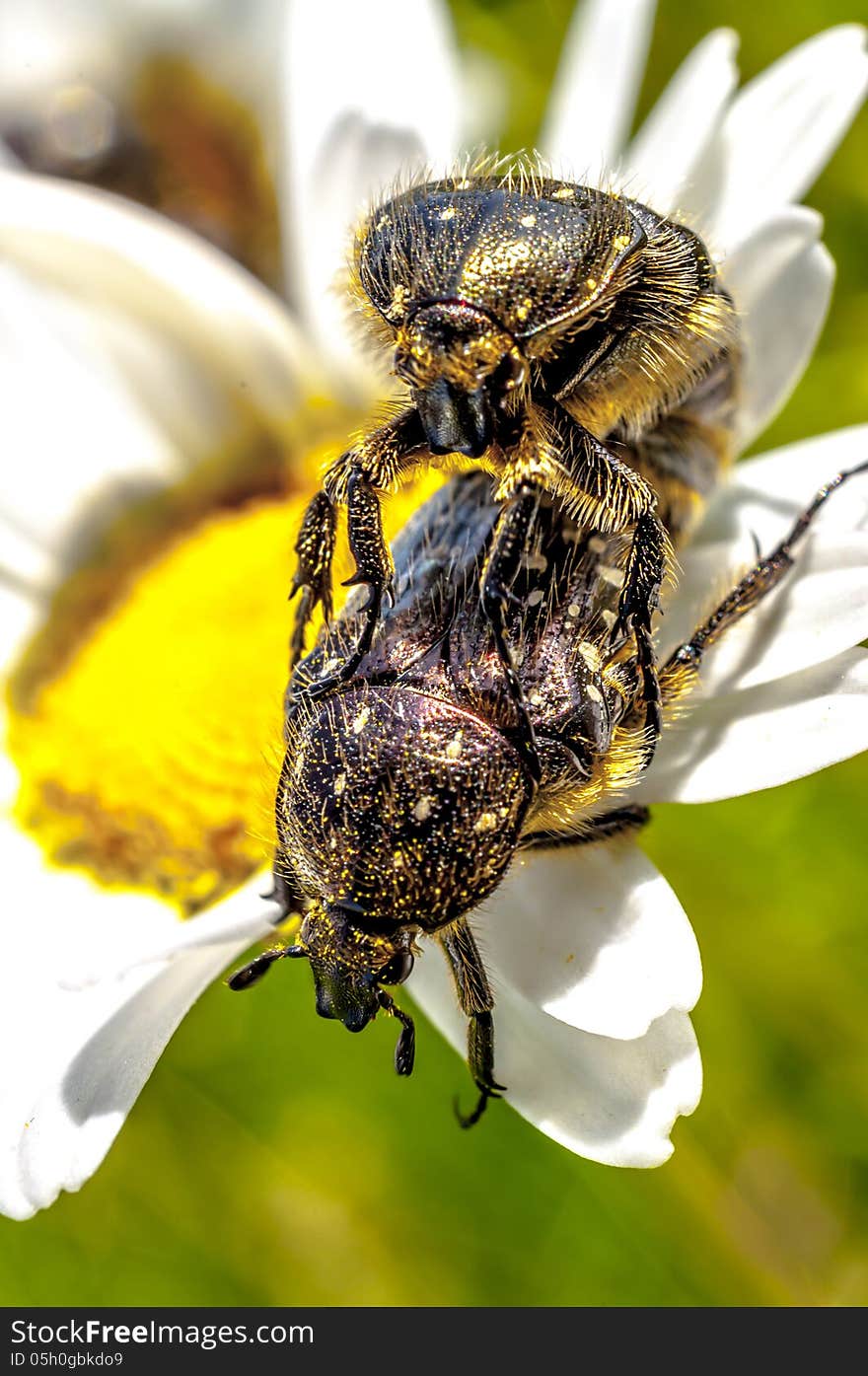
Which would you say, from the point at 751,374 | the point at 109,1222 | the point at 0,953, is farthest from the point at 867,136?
the point at 109,1222

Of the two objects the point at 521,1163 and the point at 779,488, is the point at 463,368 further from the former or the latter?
the point at 521,1163

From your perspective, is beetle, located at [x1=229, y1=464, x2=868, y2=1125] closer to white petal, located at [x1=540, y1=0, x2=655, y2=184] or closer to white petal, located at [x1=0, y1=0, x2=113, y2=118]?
white petal, located at [x1=540, y1=0, x2=655, y2=184]

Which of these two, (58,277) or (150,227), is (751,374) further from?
(58,277)

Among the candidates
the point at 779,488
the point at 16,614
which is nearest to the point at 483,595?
the point at 779,488

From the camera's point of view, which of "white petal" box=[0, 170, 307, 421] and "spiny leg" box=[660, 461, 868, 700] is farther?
"white petal" box=[0, 170, 307, 421]

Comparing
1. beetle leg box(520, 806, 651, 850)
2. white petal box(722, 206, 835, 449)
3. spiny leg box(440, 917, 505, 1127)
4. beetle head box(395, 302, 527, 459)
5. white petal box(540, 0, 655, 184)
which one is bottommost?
spiny leg box(440, 917, 505, 1127)

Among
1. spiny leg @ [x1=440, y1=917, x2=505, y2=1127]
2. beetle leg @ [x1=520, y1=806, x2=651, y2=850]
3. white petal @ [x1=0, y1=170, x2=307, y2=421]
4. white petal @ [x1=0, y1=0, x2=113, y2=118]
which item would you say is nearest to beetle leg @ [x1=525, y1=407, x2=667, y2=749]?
beetle leg @ [x1=520, y1=806, x2=651, y2=850]
